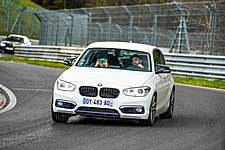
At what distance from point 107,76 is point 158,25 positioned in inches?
655

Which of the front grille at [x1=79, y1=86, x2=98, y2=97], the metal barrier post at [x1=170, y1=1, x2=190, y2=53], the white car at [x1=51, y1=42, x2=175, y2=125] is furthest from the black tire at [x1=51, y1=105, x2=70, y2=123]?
the metal barrier post at [x1=170, y1=1, x2=190, y2=53]

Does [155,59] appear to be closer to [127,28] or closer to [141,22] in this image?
[141,22]

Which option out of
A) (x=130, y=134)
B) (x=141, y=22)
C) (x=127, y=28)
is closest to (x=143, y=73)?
(x=130, y=134)

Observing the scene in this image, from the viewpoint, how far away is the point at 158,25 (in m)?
25.1

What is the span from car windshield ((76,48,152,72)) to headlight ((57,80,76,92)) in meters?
1.05

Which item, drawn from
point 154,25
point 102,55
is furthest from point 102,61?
point 154,25

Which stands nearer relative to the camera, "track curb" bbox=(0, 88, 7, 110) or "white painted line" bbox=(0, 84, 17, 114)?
"white painted line" bbox=(0, 84, 17, 114)

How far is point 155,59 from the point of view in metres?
10.2

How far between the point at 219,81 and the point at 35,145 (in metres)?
15.1

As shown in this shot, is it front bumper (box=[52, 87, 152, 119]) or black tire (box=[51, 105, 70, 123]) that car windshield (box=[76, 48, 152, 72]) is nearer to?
front bumper (box=[52, 87, 152, 119])

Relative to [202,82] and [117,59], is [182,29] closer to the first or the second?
[202,82]

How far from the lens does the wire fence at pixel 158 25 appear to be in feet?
72.7

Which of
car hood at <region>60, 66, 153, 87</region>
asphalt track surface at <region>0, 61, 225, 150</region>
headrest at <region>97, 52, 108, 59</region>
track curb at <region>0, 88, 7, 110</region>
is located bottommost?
track curb at <region>0, 88, 7, 110</region>

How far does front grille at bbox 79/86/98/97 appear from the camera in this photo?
8.54 meters
